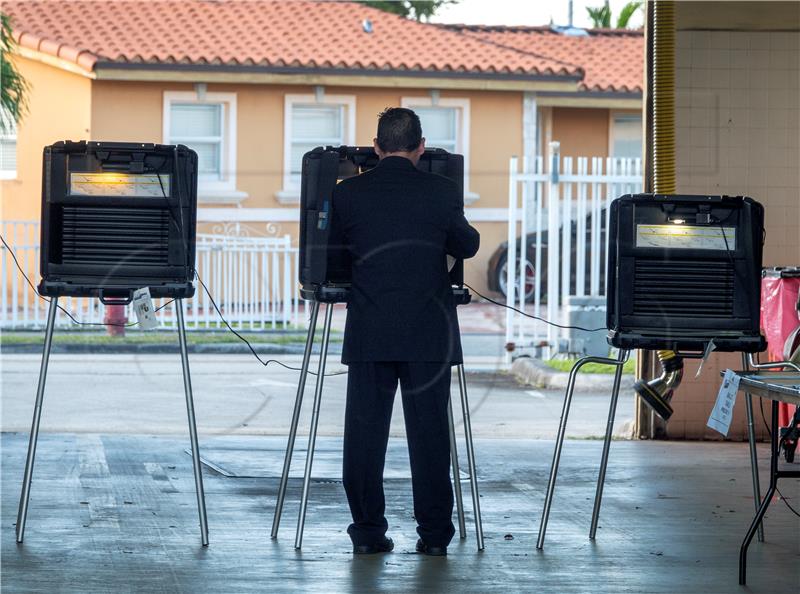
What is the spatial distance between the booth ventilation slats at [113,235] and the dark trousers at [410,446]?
106 centimetres

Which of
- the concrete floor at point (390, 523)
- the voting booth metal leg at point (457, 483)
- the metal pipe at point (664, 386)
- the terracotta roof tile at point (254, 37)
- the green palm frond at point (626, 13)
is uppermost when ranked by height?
the green palm frond at point (626, 13)

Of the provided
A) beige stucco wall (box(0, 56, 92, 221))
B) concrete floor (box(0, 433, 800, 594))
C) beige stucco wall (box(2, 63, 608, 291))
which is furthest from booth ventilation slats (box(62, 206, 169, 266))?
beige stucco wall (box(0, 56, 92, 221))

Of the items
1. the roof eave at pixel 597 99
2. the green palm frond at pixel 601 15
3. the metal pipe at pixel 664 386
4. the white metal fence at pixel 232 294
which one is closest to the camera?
the metal pipe at pixel 664 386

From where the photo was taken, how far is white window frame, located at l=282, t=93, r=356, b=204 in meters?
21.3

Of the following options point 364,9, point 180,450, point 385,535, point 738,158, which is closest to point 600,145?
point 364,9

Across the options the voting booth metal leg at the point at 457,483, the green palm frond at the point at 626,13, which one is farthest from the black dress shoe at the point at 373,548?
the green palm frond at the point at 626,13

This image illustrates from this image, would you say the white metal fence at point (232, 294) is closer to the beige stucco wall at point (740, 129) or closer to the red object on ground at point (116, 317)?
the red object on ground at point (116, 317)

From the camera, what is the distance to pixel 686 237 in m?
6.00

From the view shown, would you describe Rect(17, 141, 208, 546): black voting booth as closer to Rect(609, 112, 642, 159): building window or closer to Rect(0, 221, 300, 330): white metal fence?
Rect(0, 221, 300, 330): white metal fence

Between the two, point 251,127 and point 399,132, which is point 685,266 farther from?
point 251,127

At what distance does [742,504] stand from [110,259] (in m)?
3.44

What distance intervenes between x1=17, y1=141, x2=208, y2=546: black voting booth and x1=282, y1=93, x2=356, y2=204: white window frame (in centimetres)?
1512

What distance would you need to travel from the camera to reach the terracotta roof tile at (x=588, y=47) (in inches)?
952

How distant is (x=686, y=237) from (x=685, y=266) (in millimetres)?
128
